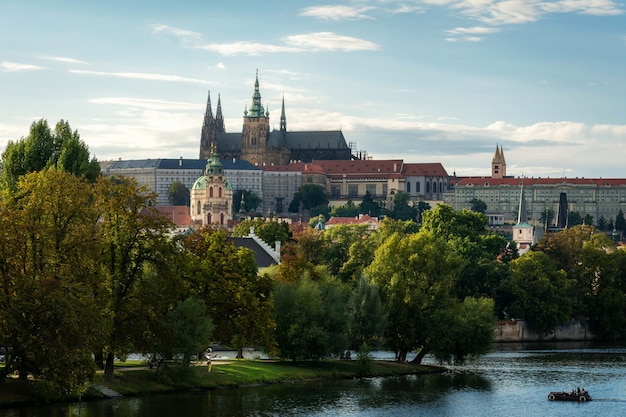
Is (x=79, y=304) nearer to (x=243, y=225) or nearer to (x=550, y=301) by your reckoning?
(x=550, y=301)

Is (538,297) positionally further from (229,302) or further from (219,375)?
(219,375)

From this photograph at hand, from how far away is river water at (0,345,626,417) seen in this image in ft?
200

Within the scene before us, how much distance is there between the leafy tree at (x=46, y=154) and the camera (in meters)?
→ 85.6

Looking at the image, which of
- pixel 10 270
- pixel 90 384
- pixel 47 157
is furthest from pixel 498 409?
pixel 47 157

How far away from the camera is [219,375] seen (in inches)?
2761

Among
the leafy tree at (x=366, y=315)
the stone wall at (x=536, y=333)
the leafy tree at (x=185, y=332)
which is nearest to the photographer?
the leafy tree at (x=185, y=332)

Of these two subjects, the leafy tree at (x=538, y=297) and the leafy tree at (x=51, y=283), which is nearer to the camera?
the leafy tree at (x=51, y=283)

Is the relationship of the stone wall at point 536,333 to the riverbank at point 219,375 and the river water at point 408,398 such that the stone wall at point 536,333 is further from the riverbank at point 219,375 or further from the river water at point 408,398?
the riverbank at point 219,375

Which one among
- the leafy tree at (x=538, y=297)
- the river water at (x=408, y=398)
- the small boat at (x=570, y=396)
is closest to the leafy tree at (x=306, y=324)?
the river water at (x=408, y=398)

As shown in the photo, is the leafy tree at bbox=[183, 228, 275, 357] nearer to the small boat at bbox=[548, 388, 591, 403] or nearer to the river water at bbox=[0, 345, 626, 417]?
the river water at bbox=[0, 345, 626, 417]

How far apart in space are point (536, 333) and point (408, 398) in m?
48.6

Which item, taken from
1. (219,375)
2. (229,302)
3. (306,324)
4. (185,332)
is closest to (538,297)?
(306,324)

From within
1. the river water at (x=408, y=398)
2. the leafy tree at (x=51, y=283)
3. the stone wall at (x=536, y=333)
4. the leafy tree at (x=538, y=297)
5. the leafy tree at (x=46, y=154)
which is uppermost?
the leafy tree at (x=46, y=154)

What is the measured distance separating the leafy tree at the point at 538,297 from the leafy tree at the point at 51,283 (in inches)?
2259
